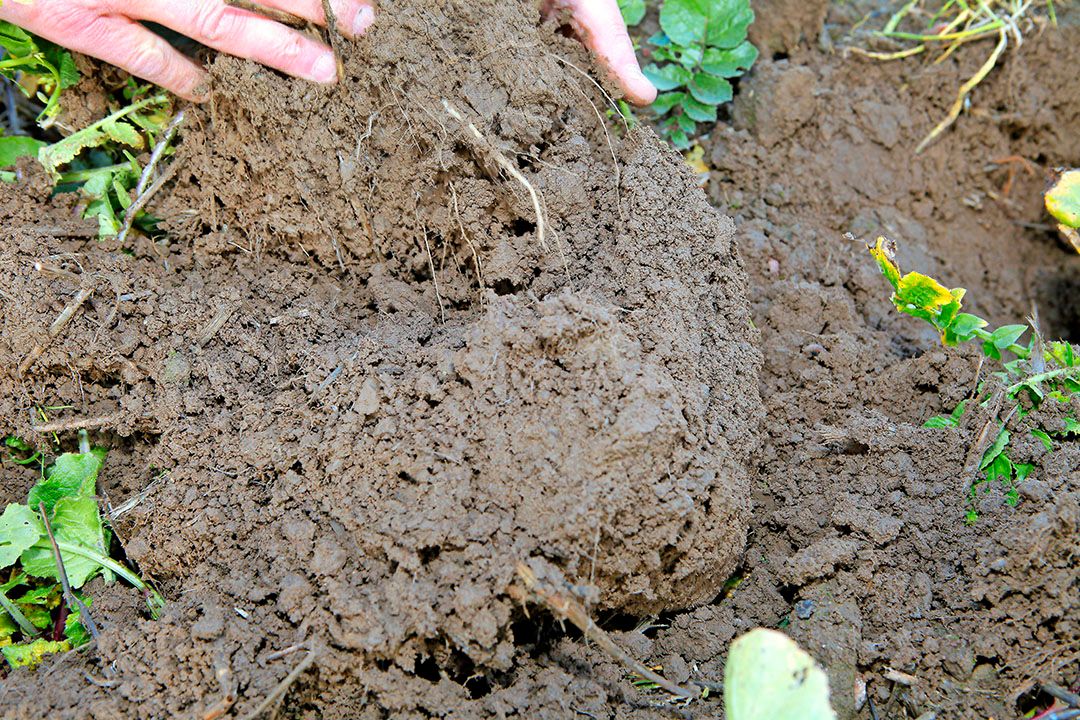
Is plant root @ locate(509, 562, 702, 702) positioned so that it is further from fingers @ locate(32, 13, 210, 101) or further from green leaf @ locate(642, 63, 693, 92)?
green leaf @ locate(642, 63, 693, 92)

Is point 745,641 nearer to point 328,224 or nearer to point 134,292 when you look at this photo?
point 328,224

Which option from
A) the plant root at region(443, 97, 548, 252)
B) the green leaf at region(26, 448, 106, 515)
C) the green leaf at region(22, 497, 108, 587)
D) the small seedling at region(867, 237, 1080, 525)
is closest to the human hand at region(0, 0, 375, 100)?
the plant root at region(443, 97, 548, 252)

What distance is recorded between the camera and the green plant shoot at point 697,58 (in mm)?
2699

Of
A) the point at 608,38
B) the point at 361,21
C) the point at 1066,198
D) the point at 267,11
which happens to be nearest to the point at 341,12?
the point at 361,21

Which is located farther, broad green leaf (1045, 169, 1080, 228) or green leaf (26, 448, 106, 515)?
broad green leaf (1045, 169, 1080, 228)

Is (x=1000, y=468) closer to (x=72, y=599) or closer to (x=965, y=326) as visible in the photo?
(x=965, y=326)

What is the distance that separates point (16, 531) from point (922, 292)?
89.4 inches

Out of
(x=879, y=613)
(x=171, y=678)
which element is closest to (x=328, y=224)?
(x=171, y=678)

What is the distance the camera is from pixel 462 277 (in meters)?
2.14

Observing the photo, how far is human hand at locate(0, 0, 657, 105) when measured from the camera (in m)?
2.03

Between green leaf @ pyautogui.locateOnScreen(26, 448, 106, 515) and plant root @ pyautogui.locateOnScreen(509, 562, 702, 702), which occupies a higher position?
plant root @ pyautogui.locateOnScreen(509, 562, 702, 702)

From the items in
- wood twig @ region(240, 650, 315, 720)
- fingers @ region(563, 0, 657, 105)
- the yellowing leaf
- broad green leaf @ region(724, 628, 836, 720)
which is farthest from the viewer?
fingers @ region(563, 0, 657, 105)

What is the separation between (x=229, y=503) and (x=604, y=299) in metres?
0.94

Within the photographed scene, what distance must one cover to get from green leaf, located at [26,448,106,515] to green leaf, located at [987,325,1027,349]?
2296 mm
